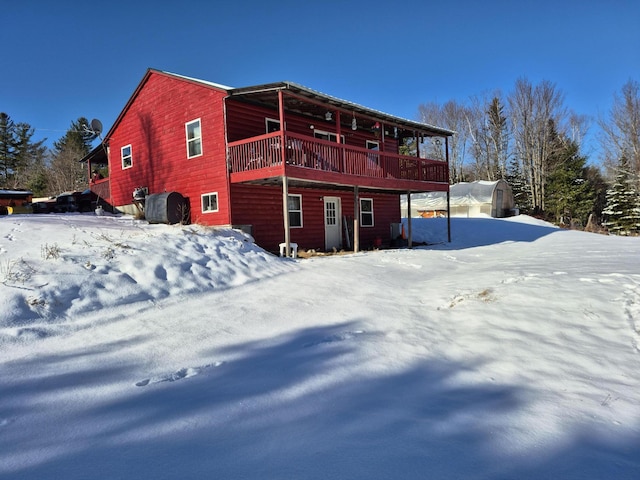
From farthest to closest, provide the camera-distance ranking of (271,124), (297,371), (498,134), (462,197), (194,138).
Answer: (498,134), (462,197), (271,124), (194,138), (297,371)

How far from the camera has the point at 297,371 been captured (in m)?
3.82

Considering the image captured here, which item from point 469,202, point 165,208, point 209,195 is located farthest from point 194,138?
point 469,202

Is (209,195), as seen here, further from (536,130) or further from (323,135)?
(536,130)

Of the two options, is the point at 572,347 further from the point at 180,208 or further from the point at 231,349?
the point at 180,208

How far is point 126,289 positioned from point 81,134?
5106cm

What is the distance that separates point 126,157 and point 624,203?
38.7 metres

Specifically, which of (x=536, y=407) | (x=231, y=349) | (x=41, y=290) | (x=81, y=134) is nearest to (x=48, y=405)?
(x=231, y=349)

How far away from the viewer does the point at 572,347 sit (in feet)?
14.5

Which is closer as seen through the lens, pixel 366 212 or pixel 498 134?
pixel 366 212

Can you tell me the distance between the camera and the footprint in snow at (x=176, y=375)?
3.52 metres

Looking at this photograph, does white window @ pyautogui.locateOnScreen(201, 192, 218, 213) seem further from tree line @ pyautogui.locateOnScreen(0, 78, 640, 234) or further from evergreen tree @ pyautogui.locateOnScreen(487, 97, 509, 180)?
evergreen tree @ pyautogui.locateOnScreen(487, 97, 509, 180)

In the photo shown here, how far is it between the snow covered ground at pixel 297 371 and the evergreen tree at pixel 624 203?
32.6 m

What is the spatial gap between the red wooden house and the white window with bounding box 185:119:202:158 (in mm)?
35

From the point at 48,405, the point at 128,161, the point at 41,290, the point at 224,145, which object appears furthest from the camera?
the point at 128,161
